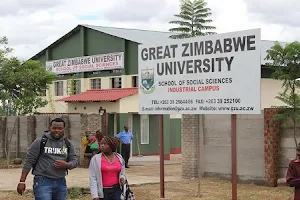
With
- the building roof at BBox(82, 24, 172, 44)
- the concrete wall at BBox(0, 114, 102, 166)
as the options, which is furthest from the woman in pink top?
the building roof at BBox(82, 24, 172, 44)

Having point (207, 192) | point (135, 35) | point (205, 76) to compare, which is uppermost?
point (135, 35)

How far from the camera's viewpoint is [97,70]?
30625 mm

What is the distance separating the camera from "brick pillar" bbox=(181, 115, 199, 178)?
1647 centimetres

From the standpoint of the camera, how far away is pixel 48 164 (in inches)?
303

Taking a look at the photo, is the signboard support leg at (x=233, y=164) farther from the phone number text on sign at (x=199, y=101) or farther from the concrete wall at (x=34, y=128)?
the concrete wall at (x=34, y=128)

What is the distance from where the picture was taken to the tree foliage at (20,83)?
24516 millimetres

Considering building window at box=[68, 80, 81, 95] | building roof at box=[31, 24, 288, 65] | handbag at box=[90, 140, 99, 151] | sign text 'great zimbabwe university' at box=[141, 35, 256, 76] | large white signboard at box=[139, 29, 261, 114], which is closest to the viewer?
large white signboard at box=[139, 29, 261, 114]

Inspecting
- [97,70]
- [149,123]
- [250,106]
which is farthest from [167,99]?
[97,70]

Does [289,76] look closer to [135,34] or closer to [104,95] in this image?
[104,95]

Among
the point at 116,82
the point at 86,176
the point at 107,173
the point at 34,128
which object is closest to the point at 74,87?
the point at 116,82

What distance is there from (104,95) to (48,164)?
65.8ft

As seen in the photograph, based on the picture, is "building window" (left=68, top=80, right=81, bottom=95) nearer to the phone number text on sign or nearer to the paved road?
the paved road

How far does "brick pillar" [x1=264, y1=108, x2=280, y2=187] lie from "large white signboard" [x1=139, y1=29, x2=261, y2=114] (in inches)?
126

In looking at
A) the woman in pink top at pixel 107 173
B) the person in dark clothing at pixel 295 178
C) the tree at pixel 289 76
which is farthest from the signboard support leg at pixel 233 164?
the woman in pink top at pixel 107 173
